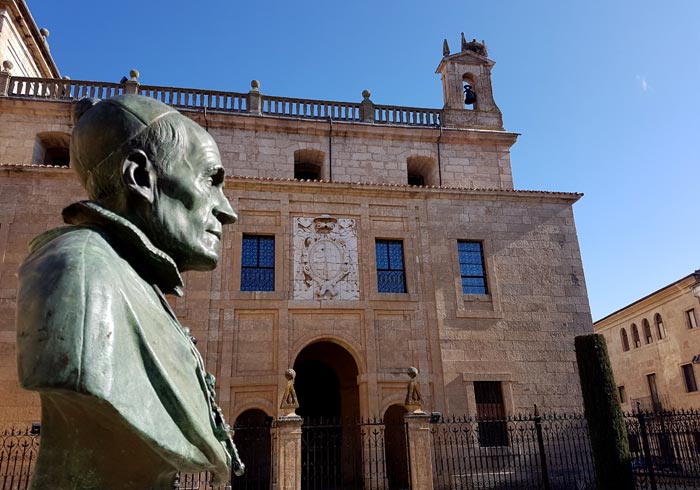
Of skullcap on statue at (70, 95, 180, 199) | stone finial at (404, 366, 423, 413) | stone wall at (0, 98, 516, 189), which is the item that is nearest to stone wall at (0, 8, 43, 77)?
stone wall at (0, 98, 516, 189)

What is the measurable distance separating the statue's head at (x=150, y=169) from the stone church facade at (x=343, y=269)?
1132cm

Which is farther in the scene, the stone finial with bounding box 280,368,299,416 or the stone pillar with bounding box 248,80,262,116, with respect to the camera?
the stone pillar with bounding box 248,80,262,116

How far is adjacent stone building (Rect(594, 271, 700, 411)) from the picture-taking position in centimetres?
2508

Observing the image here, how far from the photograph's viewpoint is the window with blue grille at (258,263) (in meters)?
13.6

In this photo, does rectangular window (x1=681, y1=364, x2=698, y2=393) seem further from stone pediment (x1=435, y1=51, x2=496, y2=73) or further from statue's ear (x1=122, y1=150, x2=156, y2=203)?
statue's ear (x1=122, y1=150, x2=156, y2=203)

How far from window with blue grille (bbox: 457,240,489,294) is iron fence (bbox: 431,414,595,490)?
11.6 ft

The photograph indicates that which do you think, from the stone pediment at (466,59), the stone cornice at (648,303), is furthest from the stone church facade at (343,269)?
the stone cornice at (648,303)

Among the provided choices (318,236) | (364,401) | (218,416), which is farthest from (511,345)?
(218,416)

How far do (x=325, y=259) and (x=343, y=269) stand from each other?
550 millimetres

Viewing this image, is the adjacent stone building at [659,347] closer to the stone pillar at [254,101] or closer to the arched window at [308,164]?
the arched window at [308,164]

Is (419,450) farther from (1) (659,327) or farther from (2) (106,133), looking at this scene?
(1) (659,327)

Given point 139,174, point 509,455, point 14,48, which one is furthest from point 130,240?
point 14,48

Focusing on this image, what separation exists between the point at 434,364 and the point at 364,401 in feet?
6.65

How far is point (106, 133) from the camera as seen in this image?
5.09 feet
